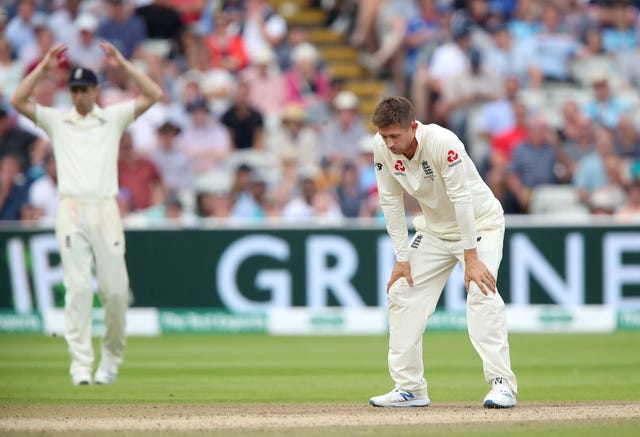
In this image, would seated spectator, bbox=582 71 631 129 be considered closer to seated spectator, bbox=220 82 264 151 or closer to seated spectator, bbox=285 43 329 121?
seated spectator, bbox=285 43 329 121

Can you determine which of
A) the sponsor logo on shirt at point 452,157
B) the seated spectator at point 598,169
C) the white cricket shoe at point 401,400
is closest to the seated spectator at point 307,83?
the seated spectator at point 598,169

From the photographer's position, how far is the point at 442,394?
8.23 m

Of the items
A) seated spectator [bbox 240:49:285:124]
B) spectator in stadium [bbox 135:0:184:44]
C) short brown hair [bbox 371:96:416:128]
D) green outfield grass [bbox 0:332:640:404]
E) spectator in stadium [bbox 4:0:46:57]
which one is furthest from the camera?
spectator in stadium [bbox 135:0:184:44]

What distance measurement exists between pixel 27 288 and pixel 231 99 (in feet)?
12.9

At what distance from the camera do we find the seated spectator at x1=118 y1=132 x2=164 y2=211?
14.5m

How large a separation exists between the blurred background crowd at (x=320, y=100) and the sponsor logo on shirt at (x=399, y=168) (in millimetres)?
7211

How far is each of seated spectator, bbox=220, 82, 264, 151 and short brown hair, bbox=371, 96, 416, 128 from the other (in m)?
8.78

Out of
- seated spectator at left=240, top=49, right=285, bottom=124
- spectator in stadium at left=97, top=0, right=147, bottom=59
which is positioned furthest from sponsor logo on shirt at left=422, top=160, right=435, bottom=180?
spectator in stadium at left=97, top=0, right=147, bottom=59

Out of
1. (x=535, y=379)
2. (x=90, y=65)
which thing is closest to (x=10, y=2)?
(x=90, y=65)

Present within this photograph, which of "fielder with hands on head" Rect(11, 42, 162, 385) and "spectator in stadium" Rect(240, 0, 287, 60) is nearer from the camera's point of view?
"fielder with hands on head" Rect(11, 42, 162, 385)

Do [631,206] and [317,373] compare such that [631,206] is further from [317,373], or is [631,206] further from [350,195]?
[317,373]

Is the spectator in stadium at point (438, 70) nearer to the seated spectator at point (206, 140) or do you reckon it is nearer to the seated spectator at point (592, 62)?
the seated spectator at point (592, 62)

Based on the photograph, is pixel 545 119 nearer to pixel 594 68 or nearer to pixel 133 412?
pixel 594 68

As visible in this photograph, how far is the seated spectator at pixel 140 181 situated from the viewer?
1451cm
